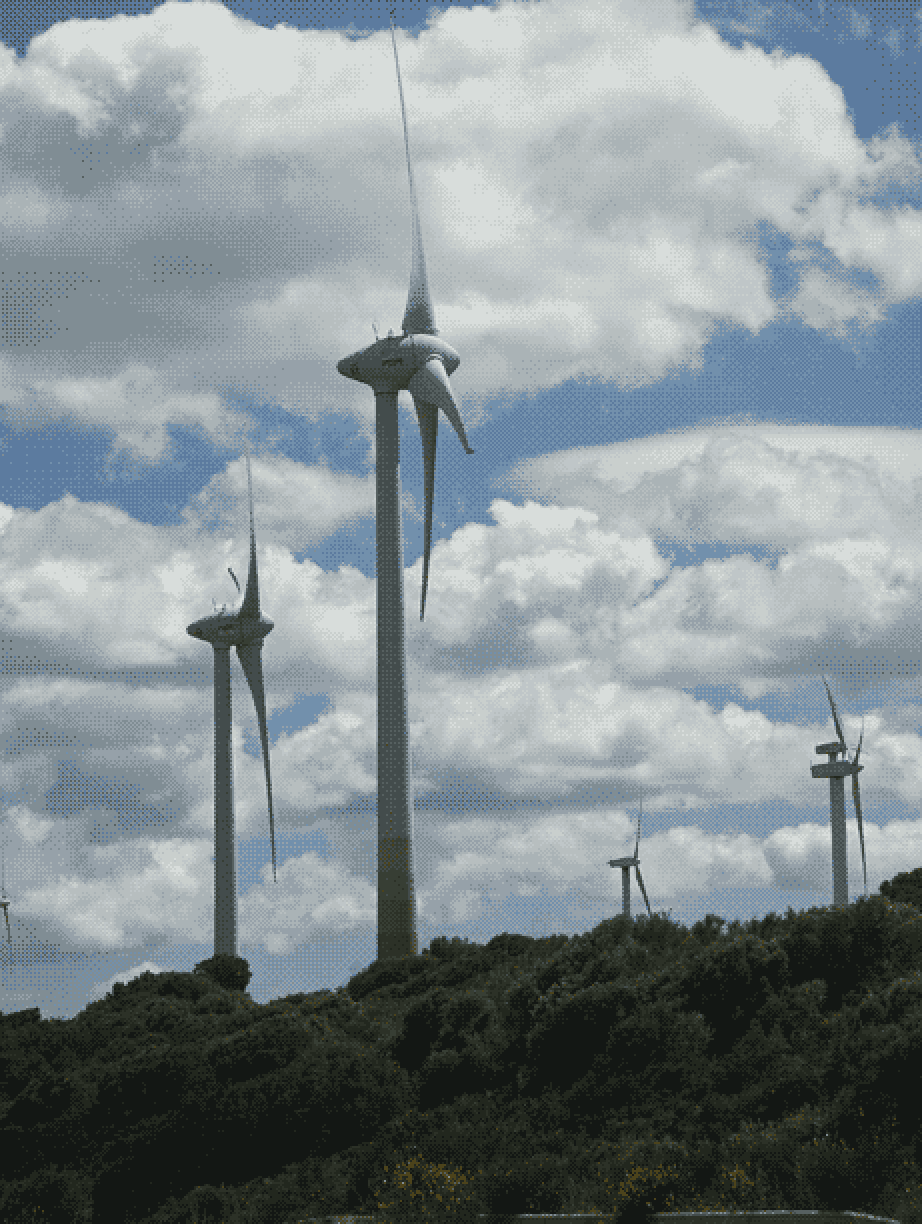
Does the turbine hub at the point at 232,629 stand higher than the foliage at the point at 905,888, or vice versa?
the turbine hub at the point at 232,629

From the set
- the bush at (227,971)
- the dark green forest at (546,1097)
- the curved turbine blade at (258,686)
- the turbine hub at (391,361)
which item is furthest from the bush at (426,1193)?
the curved turbine blade at (258,686)

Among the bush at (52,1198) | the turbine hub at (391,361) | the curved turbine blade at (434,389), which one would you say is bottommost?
the bush at (52,1198)

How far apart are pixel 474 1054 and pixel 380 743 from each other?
2955 cm

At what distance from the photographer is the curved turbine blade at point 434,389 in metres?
67.5

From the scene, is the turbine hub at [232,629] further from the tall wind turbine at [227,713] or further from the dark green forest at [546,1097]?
the dark green forest at [546,1097]

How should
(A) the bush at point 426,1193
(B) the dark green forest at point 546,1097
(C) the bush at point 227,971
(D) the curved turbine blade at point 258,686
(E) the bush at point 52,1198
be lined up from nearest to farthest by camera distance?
(A) the bush at point 426,1193, (B) the dark green forest at point 546,1097, (E) the bush at point 52,1198, (C) the bush at point 227,971, (D) the curved turbine blade at point 258,686

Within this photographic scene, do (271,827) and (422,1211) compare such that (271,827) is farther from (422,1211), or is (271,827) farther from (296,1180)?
(422,1211)

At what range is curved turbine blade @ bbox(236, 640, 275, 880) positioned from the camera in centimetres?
8381

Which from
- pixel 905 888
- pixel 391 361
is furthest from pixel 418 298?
pixel 905 888

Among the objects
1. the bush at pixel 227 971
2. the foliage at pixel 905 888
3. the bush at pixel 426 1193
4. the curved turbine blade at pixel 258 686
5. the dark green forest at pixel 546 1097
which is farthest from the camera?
the curved turbine blade at pixel 258 686

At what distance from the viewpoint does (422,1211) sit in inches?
1054

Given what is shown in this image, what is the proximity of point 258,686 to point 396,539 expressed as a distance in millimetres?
23421

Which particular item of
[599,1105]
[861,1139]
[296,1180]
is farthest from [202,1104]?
[861,1139]

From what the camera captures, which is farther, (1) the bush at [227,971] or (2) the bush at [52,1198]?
(1) the bush at [227,971]
